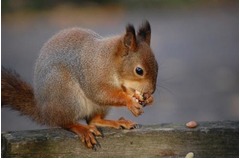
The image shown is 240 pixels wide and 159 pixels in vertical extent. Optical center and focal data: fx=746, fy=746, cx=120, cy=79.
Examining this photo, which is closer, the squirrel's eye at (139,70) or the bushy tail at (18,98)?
the squirrel's eye at (139,70)

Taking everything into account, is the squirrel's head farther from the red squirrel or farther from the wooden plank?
the wooden plank

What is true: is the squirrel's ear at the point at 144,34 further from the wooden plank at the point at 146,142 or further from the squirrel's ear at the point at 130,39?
the wooden plank at the point at 146,142

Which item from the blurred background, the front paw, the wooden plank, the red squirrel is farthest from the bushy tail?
the blurred background

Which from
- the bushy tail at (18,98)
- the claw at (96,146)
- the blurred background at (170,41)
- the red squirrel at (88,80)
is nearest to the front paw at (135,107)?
the red squirrel at (88,80)

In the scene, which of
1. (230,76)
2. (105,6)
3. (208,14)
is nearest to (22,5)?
(105,6)

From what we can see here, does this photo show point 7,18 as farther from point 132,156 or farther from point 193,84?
point 132,156

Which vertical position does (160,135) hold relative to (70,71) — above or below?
below
